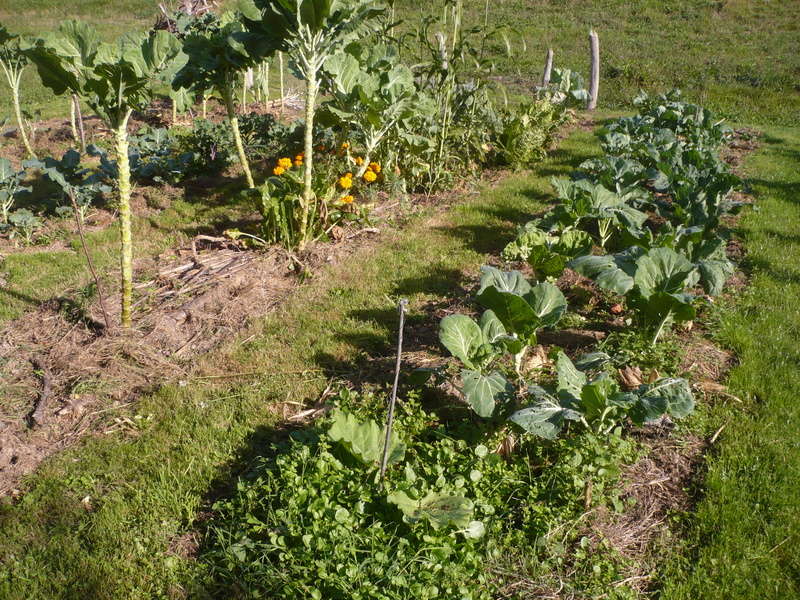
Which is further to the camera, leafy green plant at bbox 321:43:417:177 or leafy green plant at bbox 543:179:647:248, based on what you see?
leafy green plant at bbox 321:43:417:177

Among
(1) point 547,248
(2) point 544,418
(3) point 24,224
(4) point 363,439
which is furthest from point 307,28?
(3) point 24,224

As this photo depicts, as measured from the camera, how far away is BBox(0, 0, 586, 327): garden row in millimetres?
3680

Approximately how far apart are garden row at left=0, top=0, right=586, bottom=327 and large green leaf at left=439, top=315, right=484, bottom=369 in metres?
2.42

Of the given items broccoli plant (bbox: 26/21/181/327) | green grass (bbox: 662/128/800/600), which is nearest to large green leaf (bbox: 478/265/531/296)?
green grass (bbox: 662/128/800/600)

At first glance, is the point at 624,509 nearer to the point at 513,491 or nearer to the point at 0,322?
the point at 513,491

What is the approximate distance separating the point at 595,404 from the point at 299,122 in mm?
7242

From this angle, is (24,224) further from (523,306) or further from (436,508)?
(436,508)

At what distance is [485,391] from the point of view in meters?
3.17

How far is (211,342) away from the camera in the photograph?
4547 mm

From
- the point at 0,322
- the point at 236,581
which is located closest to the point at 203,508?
the point at 236,581

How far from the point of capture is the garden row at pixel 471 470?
2.51 metres

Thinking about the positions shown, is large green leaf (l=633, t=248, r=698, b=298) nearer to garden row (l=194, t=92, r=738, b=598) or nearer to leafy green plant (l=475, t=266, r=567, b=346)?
garden row (l=194, t=92, r=738, b=598)

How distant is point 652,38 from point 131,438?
2434cm

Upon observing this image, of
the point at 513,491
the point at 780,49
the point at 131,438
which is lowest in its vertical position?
the point at 131,438
